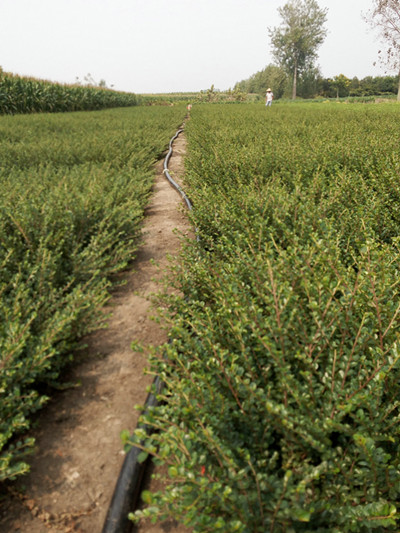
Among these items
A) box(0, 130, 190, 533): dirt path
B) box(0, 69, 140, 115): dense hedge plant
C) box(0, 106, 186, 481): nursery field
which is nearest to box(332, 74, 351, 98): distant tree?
box(0, 69, 140, 115): dense hedge plant

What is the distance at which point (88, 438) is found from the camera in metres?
2.08

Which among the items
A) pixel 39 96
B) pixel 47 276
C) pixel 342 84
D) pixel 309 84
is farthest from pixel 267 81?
pixel 47 276

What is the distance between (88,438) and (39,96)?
23.8 m

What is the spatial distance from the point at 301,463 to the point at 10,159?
297 inches

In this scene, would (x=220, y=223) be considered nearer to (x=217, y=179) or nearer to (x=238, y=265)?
(x=238, y=265)

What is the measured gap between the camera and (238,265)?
97.0 inches

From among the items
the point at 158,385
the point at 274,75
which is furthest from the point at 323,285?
the point at 274,75

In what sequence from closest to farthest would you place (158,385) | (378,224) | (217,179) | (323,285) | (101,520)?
(101,520) < (323,285) < (158,385) < (378,224) < (217,179)

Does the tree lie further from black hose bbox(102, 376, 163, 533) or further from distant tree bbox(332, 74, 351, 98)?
black hose bbox(102, 376, 163, 533)

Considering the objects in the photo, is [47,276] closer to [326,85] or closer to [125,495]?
[125,495]

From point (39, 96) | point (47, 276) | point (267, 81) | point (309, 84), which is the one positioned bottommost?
point (47, 276)

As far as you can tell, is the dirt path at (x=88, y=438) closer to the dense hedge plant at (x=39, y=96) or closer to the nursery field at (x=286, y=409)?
the nursery field at (x=286, y=409)

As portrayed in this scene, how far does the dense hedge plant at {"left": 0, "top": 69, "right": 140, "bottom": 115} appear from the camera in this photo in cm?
1950

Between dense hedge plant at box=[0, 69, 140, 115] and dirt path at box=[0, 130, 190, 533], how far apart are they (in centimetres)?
2116
